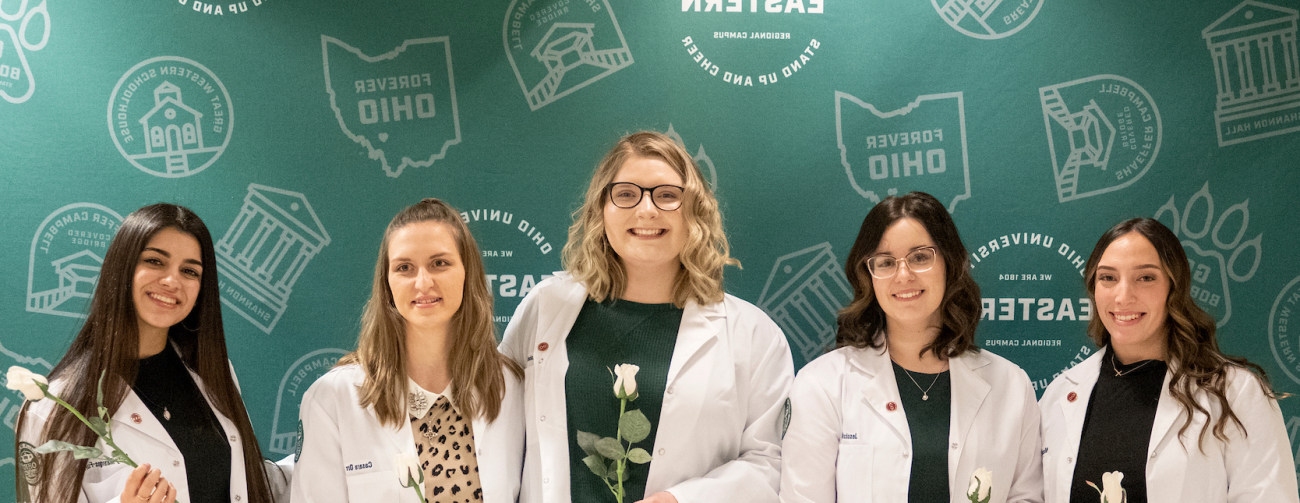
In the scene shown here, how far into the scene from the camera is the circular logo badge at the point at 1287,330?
2875 mm

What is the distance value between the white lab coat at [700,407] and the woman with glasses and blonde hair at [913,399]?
0.10 metres

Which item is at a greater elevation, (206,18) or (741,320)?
(206,18)

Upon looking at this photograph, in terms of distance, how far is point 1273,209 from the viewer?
2.86m

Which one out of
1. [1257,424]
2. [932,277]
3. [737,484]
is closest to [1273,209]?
[1257,424]

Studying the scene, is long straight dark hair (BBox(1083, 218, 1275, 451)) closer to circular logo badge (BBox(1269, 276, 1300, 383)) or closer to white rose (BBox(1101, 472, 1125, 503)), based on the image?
circular logo badge (BBox(1269, 276, 1300, 383))

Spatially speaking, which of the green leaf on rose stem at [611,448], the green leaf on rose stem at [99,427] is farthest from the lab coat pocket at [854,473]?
the green leaf on rose stem at [99,427]

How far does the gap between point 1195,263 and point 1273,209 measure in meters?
0.32

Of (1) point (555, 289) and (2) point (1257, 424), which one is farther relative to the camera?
(1) point (555, 289)

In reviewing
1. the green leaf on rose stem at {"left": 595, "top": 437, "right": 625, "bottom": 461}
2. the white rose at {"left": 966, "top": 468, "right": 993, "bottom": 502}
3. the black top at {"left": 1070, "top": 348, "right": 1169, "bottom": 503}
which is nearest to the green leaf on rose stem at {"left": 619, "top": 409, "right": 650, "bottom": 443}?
the green leaf on rose stem at {"left": 595, "top": 437, "right": 625, "bottom": 461}

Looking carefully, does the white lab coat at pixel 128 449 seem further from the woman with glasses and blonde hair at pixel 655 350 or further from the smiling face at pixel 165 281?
the woman with glasses and blonde hair at pixel 655 350

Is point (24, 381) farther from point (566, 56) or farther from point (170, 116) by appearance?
point (566, 56)

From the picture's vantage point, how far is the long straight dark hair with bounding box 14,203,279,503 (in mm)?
2078

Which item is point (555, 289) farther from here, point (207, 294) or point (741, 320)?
point (207, 294)

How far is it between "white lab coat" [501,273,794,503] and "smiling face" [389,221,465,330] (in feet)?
1.10
